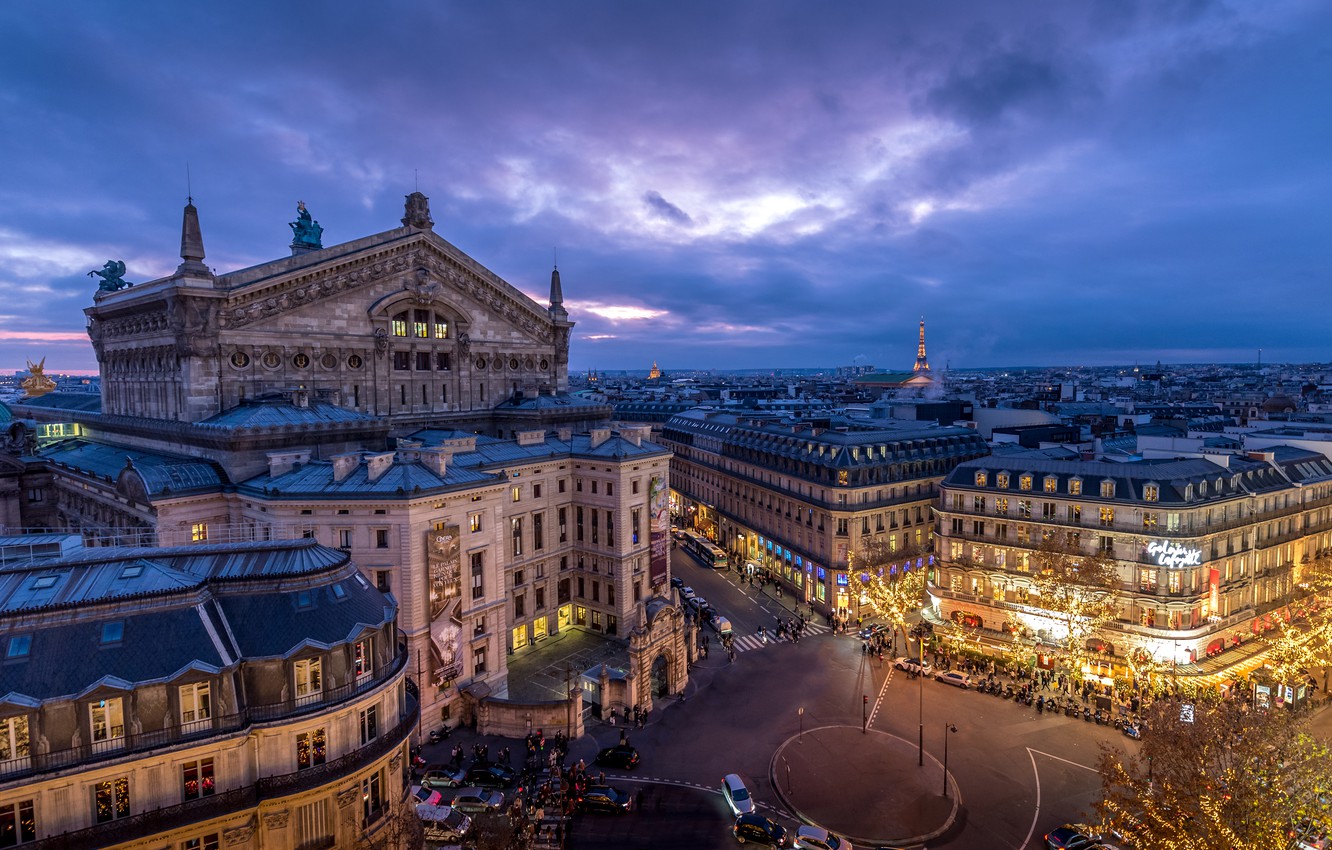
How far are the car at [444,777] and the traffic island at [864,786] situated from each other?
19809mm

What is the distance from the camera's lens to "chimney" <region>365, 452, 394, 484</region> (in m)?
51.3

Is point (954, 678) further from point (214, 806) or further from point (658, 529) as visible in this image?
point (214, 806)

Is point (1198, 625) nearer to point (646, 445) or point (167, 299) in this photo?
point (646, 445)

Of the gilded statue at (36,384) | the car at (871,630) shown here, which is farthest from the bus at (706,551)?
the gilded statue at (36,384)

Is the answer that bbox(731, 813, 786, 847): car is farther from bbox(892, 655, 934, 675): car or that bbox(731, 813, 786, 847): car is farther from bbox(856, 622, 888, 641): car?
bbox(856, 622, 888, 641): car

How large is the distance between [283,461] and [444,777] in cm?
2593

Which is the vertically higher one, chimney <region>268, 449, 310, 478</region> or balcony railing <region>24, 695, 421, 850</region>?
chimney <region>268, 449, 310, 478</region>

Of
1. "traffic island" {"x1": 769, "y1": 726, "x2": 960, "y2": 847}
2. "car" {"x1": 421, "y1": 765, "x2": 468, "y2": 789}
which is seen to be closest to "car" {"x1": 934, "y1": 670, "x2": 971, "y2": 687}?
"traffic island" {"x1": 769, "y1": 726, "x2": 960, "y2": 847}

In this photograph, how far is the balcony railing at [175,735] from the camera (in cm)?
2686

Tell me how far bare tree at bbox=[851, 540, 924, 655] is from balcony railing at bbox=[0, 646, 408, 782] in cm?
5137

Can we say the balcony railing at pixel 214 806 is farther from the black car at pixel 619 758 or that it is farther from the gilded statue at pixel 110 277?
the gilded statue at pixel 110 277

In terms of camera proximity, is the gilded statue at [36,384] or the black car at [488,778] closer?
the black car at [488,778]

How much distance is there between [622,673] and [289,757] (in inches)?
1143

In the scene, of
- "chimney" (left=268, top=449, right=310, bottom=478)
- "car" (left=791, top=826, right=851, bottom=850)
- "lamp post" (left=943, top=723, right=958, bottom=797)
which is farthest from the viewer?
"chimney" (left=268, top=449, right=310, bottom=478)
